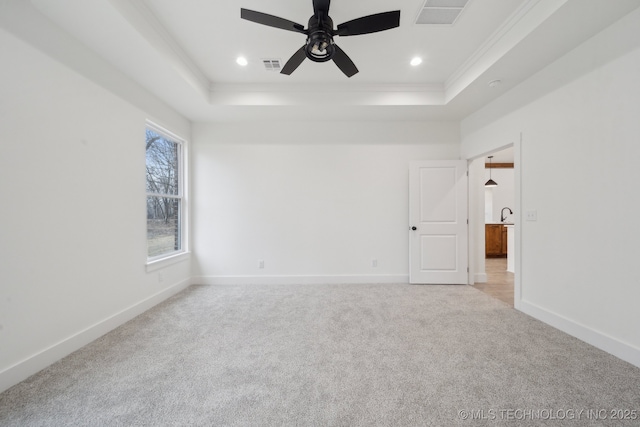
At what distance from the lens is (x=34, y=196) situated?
175 cm

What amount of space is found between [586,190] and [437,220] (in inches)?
70.1

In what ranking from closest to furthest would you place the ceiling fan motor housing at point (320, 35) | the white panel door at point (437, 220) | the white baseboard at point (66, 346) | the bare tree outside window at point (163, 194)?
1. the white baseboard at point (66, 346)
2. the ceiling fan motor housing at point (320, 35)
3. the bare tree outside window at point (163, 194)
4. the white panel door at point (437, 220)

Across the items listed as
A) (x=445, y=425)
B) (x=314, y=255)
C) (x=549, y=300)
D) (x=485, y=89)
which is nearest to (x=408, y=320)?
(x=445, y=425)

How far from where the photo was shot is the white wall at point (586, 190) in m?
1.82

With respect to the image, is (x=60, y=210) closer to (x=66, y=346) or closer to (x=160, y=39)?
(x=66, y=346)

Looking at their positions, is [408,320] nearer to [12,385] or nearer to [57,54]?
[12,385]

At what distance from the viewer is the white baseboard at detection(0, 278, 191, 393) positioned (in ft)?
5.22

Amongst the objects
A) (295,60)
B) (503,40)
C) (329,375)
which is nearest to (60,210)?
(295,60)

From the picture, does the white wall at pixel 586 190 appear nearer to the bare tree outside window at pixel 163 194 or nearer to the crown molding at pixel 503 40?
the crown molding at pixel 503 40

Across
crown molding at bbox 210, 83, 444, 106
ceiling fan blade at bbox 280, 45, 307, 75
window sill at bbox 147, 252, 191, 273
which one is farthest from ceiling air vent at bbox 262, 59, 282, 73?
window sill at bbox 147, 252, 191, 273

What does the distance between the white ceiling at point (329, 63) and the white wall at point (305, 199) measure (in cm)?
33

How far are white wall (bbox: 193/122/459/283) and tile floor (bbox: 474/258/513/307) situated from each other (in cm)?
119

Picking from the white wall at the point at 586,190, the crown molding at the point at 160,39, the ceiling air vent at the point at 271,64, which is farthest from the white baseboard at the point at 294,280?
the ceiling air vent at the point at 271,64

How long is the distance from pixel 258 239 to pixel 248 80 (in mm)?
2356
